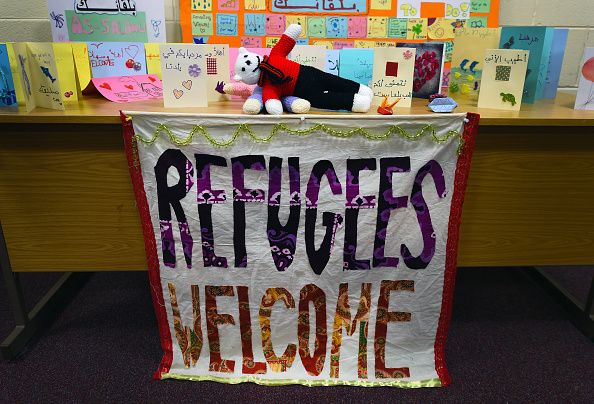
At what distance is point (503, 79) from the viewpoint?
1.29 meters

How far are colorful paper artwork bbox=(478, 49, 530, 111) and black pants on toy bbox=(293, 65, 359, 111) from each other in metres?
0.41

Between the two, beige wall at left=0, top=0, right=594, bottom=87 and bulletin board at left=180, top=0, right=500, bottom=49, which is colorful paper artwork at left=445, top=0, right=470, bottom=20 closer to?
bulletin board at left=180, top=0, right=500, bottom=49

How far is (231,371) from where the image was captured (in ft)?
4.41

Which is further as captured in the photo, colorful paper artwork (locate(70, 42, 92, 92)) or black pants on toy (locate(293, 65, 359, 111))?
colorful paper artwork (locate(70, 42, 92, 92))

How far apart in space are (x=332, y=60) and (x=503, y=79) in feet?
1.72

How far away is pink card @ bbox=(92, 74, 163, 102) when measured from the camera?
140 centimetres

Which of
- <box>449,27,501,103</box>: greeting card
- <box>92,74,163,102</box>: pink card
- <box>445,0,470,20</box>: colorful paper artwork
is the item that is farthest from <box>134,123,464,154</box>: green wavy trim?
<box>445,0,470,20</box>: colorful paper artwork

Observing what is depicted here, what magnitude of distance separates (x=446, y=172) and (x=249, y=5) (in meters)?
1.17

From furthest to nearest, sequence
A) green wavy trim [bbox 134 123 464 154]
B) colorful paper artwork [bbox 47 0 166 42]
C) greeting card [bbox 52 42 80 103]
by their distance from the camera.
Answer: colorful paper artwork [bbox 47 0 166 42], greeting card [bbox 52 42 80 103], green wavy trim [bbox 134 123 464 154]

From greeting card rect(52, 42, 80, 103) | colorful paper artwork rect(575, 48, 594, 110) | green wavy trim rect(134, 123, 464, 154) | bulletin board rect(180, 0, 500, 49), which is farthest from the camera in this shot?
bulletin board rect(180, 0, 500, 49)

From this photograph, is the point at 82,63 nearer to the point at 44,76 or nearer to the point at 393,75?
the point at 44,76

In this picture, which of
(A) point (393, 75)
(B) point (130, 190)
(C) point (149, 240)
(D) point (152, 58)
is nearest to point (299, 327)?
(C) point (149, 240)

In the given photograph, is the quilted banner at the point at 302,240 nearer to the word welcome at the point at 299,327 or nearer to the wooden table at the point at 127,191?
the word welcome at the point at 299,327

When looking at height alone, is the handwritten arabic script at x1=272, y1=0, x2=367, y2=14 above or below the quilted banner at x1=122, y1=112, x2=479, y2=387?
above
